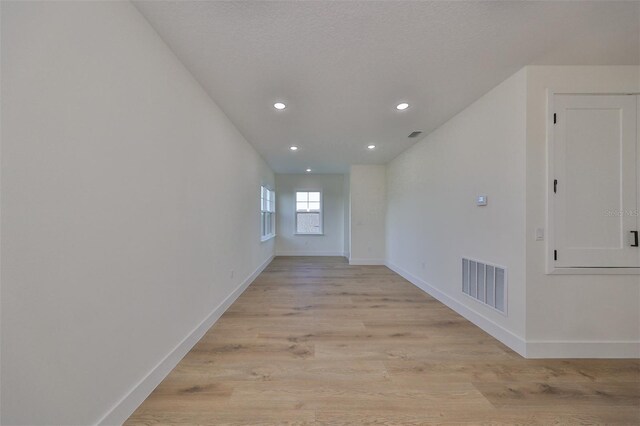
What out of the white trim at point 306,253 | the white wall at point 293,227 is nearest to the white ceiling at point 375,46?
the white wall at point 293,227

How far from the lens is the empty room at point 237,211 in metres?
1.07

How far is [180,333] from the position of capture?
2.06 m

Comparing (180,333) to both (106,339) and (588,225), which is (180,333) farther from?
(588,225)

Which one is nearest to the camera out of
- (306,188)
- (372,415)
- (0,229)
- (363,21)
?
(0,229)

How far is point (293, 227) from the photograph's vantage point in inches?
303

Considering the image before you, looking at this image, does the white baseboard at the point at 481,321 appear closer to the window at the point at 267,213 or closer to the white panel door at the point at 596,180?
the white panel door at the point at 596,180

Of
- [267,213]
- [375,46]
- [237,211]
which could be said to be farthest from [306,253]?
[375,46]

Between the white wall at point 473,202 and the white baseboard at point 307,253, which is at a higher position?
the white wall at point 473,202

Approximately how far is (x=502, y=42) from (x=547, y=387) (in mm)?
2534

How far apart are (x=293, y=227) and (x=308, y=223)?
0.49m

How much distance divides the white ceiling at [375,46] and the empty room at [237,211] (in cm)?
2

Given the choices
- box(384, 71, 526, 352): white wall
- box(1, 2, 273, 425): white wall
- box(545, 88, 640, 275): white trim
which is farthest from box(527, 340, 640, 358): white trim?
box(1, 2, 273, 425): white wall

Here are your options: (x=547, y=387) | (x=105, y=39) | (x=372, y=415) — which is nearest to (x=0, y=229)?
(x=105, y=39)

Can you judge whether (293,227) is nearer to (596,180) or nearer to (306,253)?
(306,253)
